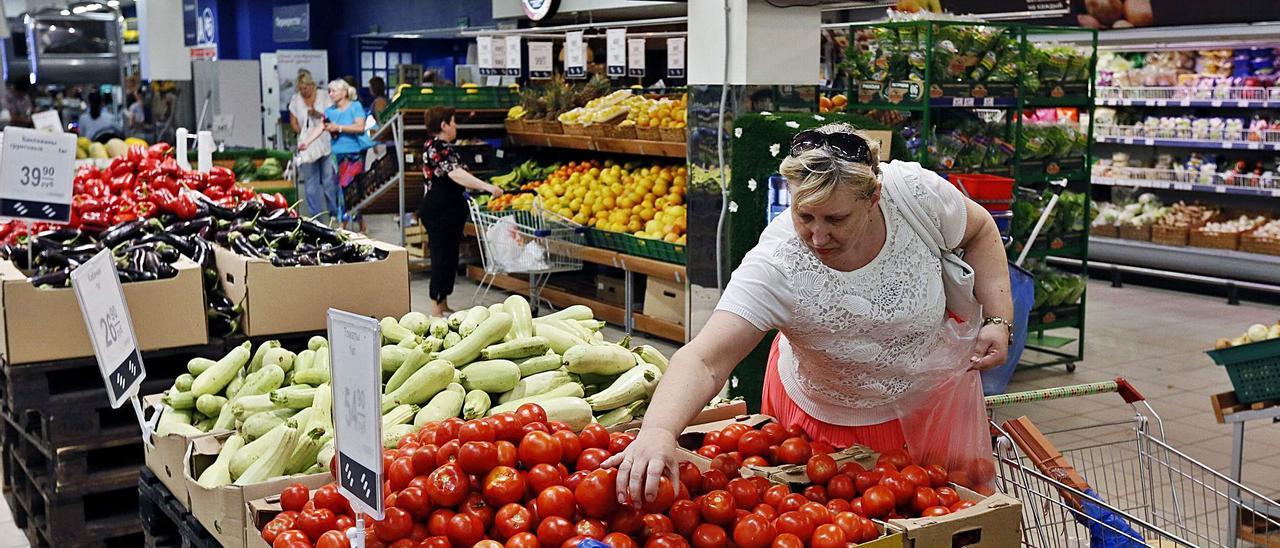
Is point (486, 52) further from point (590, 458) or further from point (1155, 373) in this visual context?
point (590, 458)

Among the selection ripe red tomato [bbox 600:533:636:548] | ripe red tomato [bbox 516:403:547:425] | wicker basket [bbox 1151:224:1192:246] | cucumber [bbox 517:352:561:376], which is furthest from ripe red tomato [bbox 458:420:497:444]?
wicker basket [bbox 1151:224:1192:246]

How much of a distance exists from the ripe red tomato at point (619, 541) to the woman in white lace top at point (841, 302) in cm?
8

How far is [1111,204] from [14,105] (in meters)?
14.3

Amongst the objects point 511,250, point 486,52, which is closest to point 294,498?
point 511,250

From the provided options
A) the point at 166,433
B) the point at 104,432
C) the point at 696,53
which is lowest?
the point at 104,432

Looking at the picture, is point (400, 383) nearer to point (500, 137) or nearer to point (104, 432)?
point (104, 432)

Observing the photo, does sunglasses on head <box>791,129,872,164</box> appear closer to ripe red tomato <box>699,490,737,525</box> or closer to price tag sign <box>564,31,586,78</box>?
ripe red tomato <box>699,490,737,525</box>

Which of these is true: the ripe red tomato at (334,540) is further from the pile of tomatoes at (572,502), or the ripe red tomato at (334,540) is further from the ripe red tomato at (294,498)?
the ripe red tomato at (294,498)

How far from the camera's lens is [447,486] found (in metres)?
2.11

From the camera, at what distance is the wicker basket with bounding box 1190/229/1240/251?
912 cm

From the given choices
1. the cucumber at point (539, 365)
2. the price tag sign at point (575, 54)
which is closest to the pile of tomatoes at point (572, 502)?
the cucumber at point (539, 365)

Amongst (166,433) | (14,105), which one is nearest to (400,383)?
(166,433)

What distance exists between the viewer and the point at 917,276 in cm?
251

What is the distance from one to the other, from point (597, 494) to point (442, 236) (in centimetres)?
670
